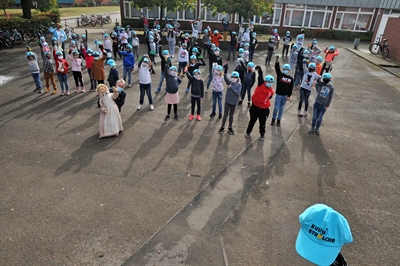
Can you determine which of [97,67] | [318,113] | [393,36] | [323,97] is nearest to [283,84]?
[323,97]

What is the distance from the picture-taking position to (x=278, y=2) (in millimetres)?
29547

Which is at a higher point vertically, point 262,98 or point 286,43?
point 286,43

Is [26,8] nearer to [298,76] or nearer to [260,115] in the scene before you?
[298,76]

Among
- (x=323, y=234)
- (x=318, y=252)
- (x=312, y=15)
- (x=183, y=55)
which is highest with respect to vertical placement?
(x=312, y=15)

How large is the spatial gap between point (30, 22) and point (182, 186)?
23243mm

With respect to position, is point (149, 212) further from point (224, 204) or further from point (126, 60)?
point (126, 60)

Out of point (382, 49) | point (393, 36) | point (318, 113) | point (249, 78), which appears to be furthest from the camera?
point (382, 49)

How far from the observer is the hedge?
20781 millimetres

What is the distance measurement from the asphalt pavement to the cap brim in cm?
205

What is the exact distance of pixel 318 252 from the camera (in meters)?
2.57

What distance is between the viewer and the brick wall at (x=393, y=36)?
768 inches

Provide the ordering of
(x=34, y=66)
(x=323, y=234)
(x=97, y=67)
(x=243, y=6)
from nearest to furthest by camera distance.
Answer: (x=323, y=234) < (x=97, y=67) < (x=34, y=66) < (x=243, y=6)

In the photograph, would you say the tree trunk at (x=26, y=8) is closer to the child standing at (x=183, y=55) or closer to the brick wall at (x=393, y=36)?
the child standing at (x=183, y=55)

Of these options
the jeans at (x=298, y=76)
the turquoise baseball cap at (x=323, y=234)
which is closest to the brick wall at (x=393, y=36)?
the jeans at (x=298, y=76)
